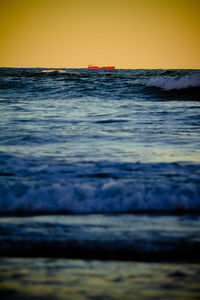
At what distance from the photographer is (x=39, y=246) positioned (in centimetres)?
141

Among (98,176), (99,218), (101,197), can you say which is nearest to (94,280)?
(99,218)

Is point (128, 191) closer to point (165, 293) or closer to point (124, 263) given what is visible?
point (124, 263)

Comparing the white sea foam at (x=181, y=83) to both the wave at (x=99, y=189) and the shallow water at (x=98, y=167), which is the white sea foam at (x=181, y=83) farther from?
the wave at (x=99, y=189)

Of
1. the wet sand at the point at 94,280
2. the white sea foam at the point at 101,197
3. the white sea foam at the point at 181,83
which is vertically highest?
the white sea foam at the point at 181,83

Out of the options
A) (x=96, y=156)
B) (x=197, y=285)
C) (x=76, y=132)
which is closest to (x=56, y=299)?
(x=197, y=285)

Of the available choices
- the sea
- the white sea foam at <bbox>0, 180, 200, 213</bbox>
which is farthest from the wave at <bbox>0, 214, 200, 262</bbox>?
the white sea foam at <bbox>0, 180, 200, 213</bbox>

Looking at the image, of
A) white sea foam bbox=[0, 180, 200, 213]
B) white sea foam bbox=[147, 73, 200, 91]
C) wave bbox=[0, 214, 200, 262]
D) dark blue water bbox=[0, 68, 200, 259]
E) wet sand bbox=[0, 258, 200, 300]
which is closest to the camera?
wet sand bbox=[0, 258, 200, 300]

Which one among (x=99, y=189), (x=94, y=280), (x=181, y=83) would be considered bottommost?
(x=94, y=280)

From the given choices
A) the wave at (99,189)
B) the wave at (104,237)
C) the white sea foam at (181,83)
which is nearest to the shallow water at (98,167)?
the wave at (99,189)

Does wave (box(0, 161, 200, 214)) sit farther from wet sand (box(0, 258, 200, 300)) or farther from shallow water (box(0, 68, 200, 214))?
wet sand (box(0, 258, 200, 300))

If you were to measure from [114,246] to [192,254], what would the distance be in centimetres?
41

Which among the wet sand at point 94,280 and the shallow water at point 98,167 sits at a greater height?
the shallow water at point 98,167

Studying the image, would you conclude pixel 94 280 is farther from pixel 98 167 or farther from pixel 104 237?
pixel 98 167

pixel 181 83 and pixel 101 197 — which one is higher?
pixel 181 83
